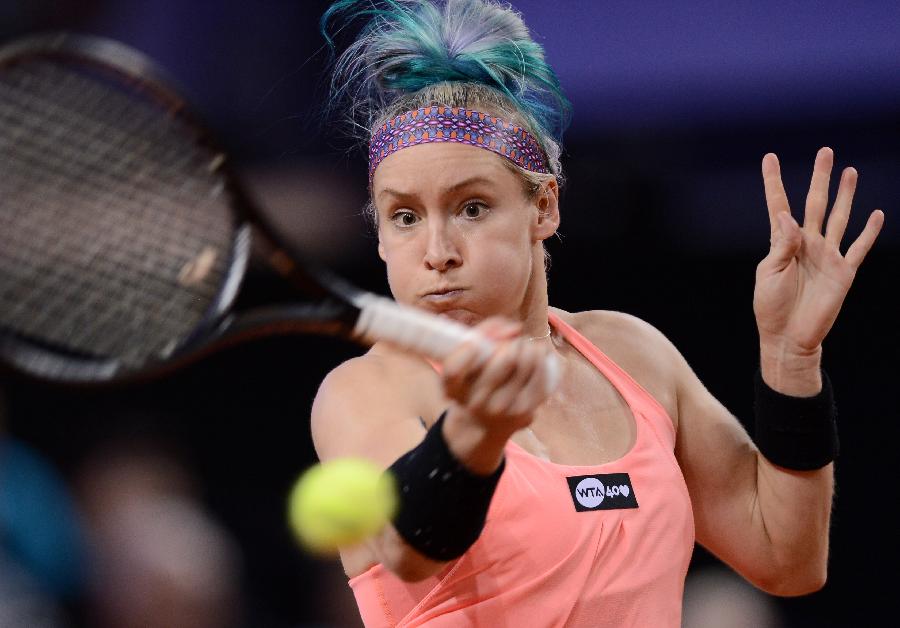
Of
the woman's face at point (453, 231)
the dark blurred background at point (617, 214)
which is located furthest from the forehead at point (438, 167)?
the dark blurred background at point (617, 214)

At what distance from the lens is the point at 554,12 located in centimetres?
389

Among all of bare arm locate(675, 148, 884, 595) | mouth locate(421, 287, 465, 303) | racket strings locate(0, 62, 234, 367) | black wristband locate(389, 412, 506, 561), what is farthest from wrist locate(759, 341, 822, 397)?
racket strings locate(0, 62, 234, 367)

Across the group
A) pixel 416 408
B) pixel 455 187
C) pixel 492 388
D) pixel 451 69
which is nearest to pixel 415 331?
pixel 492 388

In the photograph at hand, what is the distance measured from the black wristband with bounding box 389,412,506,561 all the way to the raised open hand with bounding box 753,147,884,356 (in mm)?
649

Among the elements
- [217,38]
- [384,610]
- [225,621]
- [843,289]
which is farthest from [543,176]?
[217,38]

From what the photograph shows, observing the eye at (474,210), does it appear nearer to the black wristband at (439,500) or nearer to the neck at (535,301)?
the neck at (535,301)

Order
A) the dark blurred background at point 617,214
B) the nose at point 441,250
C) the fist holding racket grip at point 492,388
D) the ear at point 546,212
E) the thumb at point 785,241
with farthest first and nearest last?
1. the dark blurred background at point 617,214
2. the ear at point 546,212
3. the thumb at point 785,241
4. the nose at point 441,250
5. the fist holding racket grip at point 492,388

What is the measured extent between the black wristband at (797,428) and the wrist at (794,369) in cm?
2

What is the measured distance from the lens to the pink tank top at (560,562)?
5.37ft

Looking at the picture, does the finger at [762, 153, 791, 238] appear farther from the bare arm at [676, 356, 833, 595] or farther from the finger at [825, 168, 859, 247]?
the bare arm at [676, 356, 833, 595]

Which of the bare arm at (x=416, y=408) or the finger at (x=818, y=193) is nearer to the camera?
the bare arm at (x=416, y=408)

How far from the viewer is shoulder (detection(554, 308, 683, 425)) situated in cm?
198

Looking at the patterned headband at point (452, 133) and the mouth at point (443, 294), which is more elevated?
the patterned headband at point (452, 133)

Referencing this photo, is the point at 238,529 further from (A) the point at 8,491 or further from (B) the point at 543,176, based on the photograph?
(B) the point at 543,176
